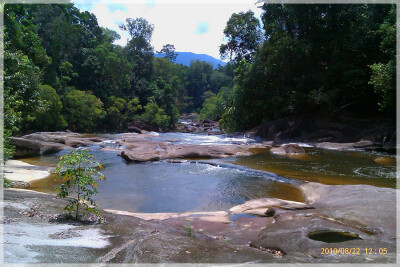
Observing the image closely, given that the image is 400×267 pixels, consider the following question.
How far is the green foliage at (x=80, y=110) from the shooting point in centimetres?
Answer: 3173

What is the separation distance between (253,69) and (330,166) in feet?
50.8

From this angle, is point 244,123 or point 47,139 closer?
point 47,139

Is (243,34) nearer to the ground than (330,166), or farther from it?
farther from it

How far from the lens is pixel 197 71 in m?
87.8

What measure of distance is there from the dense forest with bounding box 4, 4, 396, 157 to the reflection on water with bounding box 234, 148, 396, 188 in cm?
444

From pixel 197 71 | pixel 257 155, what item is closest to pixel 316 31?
pixel 257 155

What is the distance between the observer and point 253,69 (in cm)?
2619

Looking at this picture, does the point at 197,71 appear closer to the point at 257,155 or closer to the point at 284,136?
the point at 284,136

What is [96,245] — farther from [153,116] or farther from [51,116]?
[153,116]

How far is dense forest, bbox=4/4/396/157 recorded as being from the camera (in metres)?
15.9

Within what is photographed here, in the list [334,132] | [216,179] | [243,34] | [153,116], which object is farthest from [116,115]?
[216,179]

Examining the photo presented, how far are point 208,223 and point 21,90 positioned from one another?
1182 centimetres

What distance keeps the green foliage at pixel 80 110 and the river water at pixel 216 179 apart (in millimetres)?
18028

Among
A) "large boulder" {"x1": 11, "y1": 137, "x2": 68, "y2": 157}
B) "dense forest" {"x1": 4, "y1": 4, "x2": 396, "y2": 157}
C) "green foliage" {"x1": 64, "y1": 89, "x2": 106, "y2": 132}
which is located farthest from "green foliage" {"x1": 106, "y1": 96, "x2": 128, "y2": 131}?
"large boulder" {"x1": 11, "y1": 137, "x2": 68, "y2": 157}
